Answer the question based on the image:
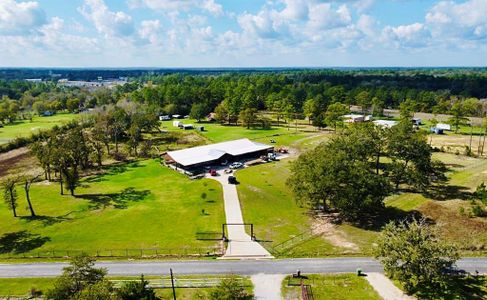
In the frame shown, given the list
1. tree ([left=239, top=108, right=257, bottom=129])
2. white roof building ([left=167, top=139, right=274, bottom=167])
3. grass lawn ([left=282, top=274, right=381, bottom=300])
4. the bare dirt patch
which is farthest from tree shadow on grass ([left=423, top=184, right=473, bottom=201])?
tree ([left=239, top=108, right=257, bottom=129])

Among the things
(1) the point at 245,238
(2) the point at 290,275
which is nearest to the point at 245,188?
(1) the point at 245,238

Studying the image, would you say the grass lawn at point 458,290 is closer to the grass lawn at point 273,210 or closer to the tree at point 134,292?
the grass lawn at point 273,210

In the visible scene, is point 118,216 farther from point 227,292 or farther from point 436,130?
point 436,130

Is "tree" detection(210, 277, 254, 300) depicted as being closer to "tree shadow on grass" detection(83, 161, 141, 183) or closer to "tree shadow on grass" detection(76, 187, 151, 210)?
"tree shadow on grass" detection(76, 187, 151, 210)

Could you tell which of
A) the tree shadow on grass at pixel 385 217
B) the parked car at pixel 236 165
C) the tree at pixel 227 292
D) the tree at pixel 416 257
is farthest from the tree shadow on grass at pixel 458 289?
the parked car at pixel 236 165

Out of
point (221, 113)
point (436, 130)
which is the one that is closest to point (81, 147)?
point (221, 113)

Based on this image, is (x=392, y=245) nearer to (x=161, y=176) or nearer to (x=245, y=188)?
(x=245, y=188)

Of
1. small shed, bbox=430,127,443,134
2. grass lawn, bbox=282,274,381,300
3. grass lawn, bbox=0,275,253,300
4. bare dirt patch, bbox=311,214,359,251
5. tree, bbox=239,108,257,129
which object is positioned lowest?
grass lawn, bbox=0,275,253,300
